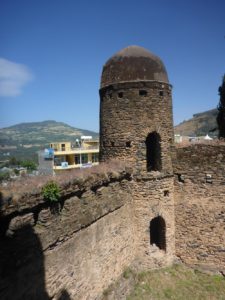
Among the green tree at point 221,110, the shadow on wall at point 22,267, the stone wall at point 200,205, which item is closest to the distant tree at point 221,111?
the green tree at point 221,110

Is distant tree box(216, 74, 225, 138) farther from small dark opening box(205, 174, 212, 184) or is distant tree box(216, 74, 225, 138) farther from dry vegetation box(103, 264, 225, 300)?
dry vegetation box(103, 264, 225, 300)

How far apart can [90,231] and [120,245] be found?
220 cm

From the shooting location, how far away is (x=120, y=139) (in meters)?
11.6

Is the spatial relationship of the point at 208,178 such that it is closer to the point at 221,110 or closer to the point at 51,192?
the point at 51,192

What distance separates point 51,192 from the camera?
7234 millimetres

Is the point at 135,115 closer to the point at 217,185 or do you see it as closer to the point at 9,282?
the point at 217,185

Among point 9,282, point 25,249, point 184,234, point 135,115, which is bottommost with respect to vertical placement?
point 184,234

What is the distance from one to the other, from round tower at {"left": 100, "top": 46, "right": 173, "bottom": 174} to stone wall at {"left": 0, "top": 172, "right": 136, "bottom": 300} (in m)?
1.36

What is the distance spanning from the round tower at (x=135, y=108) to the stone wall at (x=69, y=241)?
1.36 m

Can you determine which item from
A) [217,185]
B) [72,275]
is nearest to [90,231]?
[72,275]

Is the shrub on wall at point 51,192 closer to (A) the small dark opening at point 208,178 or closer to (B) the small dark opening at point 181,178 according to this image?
(B) the small dark opening at point 181,178

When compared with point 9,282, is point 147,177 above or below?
above

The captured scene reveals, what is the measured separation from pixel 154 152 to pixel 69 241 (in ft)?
19.6

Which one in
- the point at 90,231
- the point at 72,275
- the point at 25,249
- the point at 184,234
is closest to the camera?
the point at 25,249
